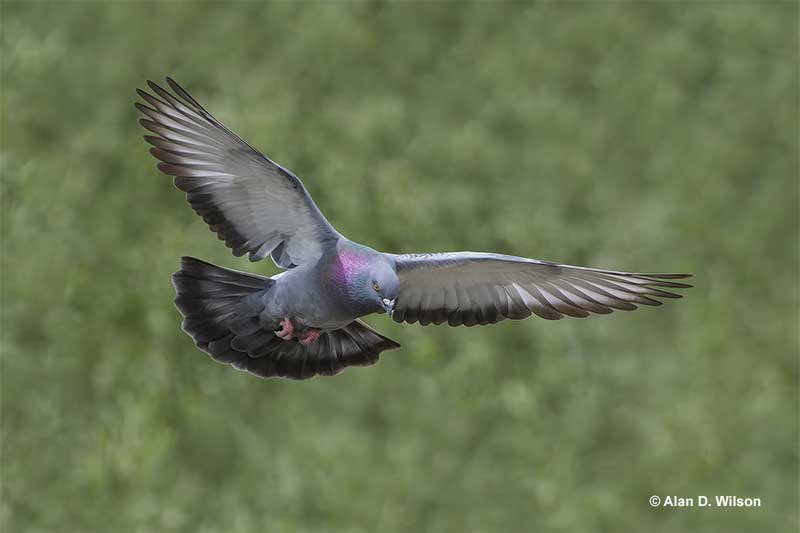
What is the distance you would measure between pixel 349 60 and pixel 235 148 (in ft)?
22.0

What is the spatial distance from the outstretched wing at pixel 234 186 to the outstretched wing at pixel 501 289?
0.57m

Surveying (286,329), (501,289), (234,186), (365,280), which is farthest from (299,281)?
(501,289)

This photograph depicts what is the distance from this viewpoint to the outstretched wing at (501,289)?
6055mm

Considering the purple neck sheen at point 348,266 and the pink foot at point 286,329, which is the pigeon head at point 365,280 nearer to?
the purple neck sheen at point 348,266

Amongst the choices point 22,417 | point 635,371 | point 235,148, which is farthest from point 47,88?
point 635,371

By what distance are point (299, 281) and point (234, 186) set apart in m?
0.62

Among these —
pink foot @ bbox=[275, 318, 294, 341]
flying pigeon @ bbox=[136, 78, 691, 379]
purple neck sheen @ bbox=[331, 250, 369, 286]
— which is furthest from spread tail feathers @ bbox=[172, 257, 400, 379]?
purple neck sheen @ bbox=[331, 250, 369, 286]

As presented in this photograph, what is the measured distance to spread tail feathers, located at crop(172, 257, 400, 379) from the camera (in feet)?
19.9

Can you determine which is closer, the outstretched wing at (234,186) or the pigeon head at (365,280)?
the pigeon head at (365,280)

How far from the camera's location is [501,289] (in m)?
6.51

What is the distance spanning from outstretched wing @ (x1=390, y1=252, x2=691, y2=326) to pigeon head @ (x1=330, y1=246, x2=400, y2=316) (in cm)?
35

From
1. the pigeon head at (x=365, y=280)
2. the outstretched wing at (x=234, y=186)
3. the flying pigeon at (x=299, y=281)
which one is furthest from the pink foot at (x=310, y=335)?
the pigeon head at (x=365, y=280)

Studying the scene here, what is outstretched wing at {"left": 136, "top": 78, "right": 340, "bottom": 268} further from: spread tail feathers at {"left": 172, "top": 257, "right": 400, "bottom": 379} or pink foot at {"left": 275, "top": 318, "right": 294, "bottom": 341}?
pink foot at {"left": 275, "top": 318, "right": 294, "bottom": 341}

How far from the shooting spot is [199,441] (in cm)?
1023
